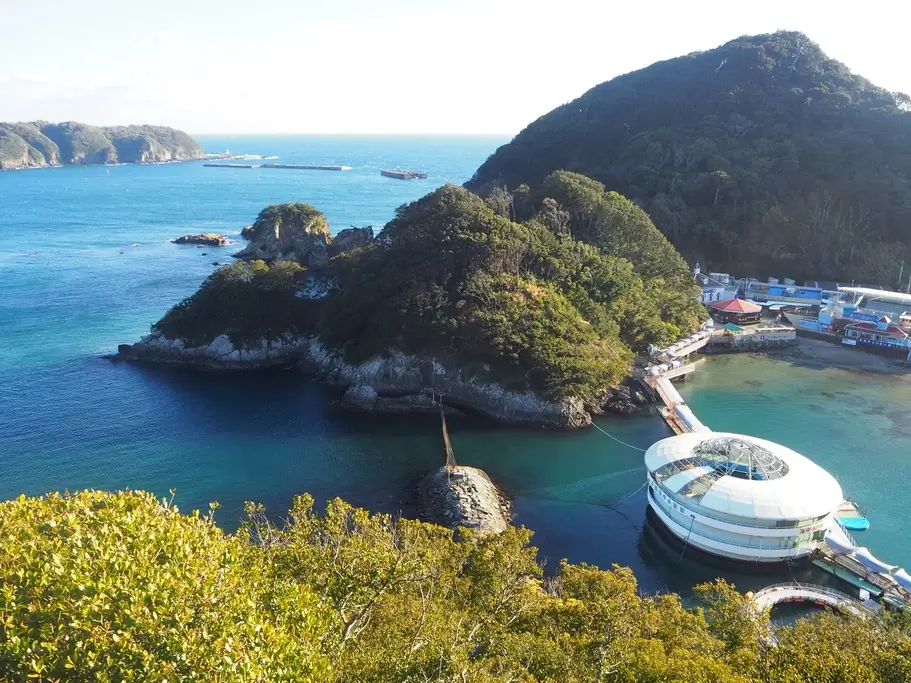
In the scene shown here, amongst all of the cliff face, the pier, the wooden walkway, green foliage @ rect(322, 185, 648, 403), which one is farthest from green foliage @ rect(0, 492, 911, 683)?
green foliage @ rect(322, 185, 648, 403)

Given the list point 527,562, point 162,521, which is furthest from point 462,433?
point 162,521

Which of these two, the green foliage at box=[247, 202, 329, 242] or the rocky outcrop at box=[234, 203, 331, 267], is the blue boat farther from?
the green foliage at box=[247, 202, 329, 242]

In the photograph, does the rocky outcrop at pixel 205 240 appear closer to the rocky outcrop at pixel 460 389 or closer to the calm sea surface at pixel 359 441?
the calm sea surface at pixel 359 441

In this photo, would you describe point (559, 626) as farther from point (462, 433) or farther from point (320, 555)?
point (462, 433)

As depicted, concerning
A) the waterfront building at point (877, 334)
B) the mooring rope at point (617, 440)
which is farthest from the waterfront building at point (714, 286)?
the mooring rope at point (617, 440)

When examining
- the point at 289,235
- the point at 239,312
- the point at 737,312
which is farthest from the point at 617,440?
the point at 289,235
